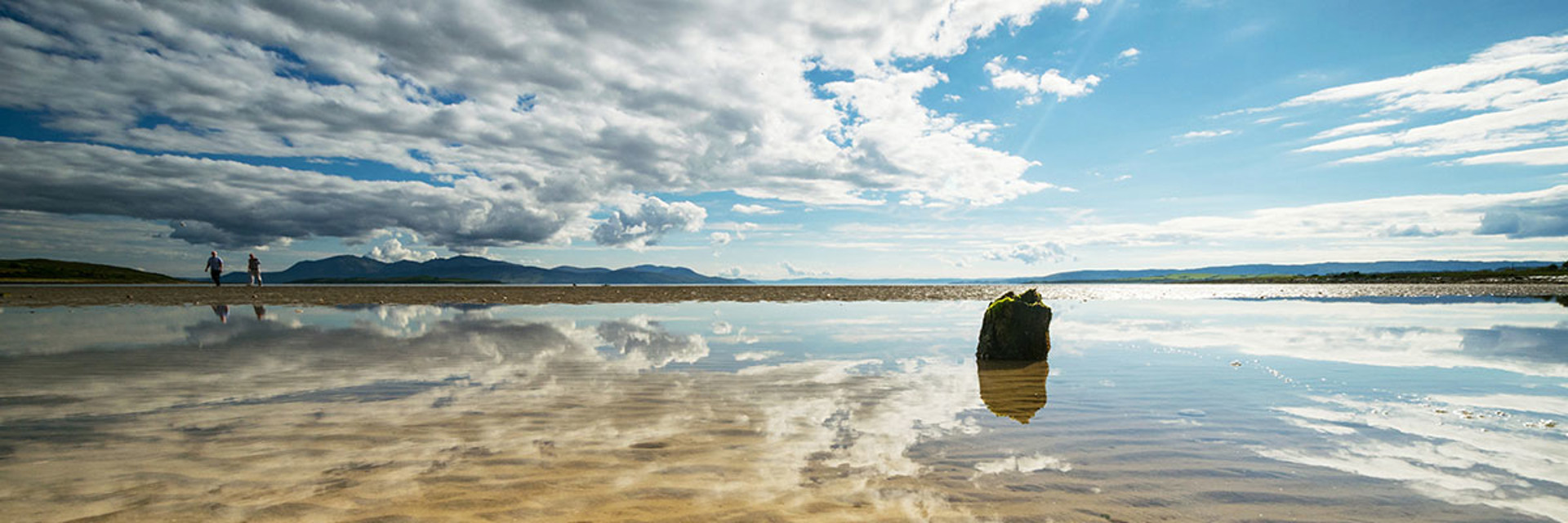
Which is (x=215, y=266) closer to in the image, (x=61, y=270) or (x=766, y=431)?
(x=766, y=431)

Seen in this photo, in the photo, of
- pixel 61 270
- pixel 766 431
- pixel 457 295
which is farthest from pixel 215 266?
pixel 61 270

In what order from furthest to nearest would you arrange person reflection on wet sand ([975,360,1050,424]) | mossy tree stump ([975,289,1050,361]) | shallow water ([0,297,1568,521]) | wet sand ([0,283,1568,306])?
wet sand ([0,283,1568,306]) < mossy tree stump ([975,289,1050,361]) < person reflection on wet sand ([975,360,1050,424]) < shallow water ([0,297,1568,521])

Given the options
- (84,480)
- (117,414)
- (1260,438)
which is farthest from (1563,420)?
(117,414)

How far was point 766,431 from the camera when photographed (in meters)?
6.23

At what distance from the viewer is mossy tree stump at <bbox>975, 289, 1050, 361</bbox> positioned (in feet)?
39.5

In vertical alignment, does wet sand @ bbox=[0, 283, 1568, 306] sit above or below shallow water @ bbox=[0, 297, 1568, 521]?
above

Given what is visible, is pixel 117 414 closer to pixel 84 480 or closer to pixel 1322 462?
pixel 84 480

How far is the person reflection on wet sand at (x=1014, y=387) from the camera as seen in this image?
741 cm

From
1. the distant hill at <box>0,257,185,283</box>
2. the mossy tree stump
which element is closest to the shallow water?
the mossy tree stump

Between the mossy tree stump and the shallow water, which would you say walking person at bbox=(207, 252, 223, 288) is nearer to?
the shallow water

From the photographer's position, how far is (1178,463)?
17.1 ft

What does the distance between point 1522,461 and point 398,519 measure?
8712 millimetres

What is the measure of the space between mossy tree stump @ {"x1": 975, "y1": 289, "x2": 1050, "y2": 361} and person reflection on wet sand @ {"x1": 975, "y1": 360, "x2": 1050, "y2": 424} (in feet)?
0.81

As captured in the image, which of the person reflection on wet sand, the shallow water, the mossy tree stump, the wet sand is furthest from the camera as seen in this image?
the wet sand
